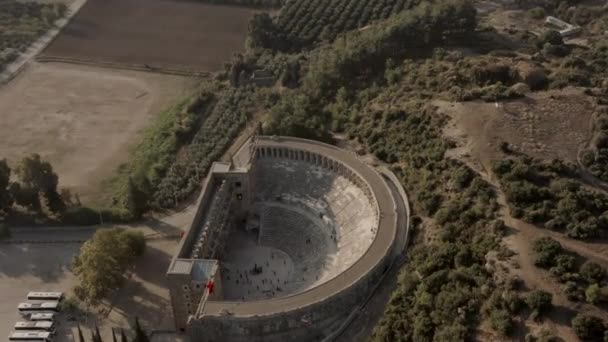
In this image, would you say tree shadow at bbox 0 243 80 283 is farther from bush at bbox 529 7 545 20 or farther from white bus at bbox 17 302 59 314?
bush at bbox 529 7 545 20

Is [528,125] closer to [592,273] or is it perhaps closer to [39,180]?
[592,273]

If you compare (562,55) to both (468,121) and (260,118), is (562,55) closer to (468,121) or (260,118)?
(468,121)

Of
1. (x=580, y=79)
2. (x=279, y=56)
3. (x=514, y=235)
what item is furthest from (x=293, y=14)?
(x=514, y=235)

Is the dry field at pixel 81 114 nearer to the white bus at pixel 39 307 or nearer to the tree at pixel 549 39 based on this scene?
the white bus at pixel 39 307

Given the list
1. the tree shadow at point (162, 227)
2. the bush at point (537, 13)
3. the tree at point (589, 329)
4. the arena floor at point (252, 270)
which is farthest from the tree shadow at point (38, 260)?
the bush at point (537, 13)

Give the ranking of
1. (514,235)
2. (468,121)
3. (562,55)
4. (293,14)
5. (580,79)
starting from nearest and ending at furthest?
1. (514,235)
2. (468,121)
3. (580,79)
4. (562,55)
5. (293,14)

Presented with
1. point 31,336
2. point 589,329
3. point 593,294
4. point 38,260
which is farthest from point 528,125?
point 38,260

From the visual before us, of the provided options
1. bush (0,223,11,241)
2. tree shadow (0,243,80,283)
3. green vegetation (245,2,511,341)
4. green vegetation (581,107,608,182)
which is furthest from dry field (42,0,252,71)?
green vegetation (581,107,608,182)
